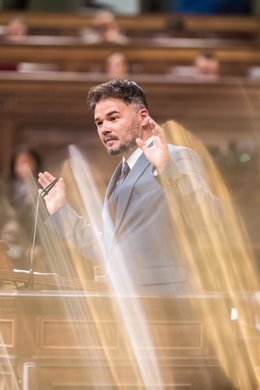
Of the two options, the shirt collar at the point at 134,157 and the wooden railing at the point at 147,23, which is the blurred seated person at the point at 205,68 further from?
the shirt collar at the point at 134,157

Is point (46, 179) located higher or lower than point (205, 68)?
lower

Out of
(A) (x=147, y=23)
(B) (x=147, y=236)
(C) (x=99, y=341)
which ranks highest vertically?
(A) (x=147, y=23)

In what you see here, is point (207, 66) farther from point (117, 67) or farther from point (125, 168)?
point (125, 168)

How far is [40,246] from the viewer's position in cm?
622

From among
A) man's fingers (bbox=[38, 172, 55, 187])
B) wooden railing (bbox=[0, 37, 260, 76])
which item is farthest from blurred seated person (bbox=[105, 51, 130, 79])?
man's fingers (bbox=[38, 172, 55, 187])

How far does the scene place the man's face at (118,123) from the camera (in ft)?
10.9

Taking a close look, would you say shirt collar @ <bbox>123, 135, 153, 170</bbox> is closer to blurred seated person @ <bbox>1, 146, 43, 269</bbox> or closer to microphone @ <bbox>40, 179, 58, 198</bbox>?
microphone @ <bbox>40, 179, 58, 198</bbox>

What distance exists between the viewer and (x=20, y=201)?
6.79 m

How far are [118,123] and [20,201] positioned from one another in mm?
3526

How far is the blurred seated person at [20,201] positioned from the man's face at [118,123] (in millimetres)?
3109


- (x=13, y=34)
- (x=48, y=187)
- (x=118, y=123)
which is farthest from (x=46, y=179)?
(x=13, y=34)

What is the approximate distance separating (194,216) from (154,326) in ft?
1.20

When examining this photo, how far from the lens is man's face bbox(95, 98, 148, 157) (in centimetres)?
333

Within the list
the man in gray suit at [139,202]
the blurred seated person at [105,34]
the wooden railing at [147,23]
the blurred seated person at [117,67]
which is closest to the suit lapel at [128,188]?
the man in gray suit at [139,202]
